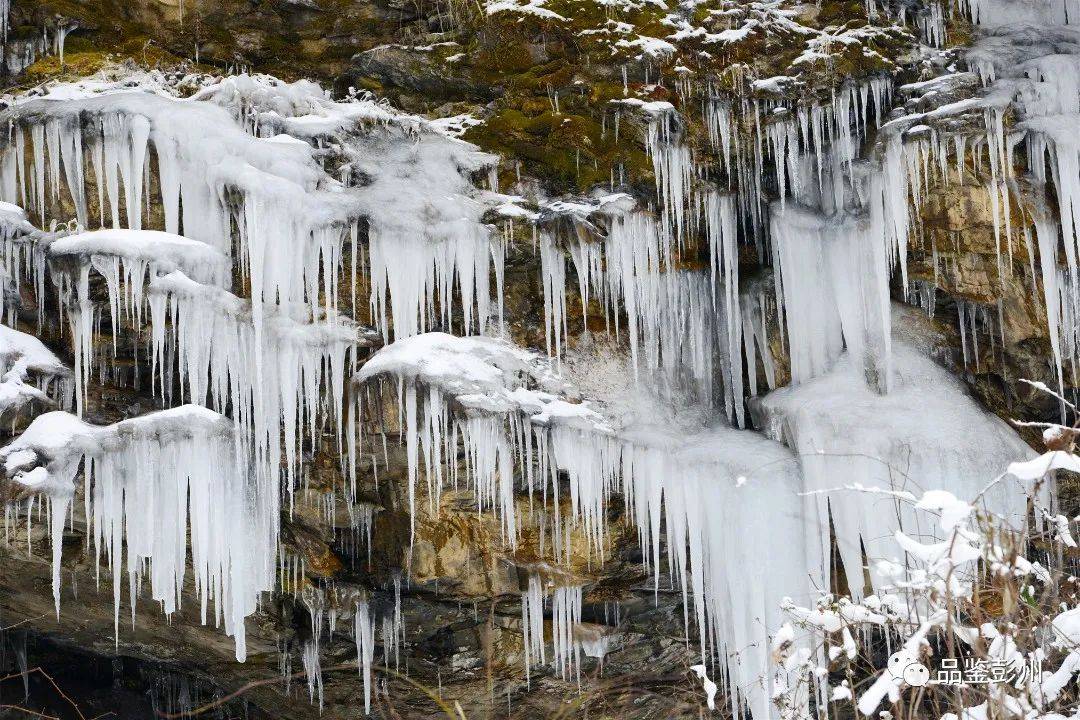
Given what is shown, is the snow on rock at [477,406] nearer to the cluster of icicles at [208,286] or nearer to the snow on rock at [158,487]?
the cluster of icicles at [208,286]

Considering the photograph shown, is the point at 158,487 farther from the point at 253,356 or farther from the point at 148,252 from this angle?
the point at 148,252

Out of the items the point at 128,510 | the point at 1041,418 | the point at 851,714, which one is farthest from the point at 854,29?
the point at 128,510

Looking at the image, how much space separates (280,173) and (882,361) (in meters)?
4.22

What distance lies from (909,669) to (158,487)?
14.7 feet

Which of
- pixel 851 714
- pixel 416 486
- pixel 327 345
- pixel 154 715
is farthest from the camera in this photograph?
pixel 154 715

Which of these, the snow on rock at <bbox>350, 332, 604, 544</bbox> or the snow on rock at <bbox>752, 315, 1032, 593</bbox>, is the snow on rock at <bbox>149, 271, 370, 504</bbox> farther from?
the snow on rock at <bbox>752, 315, 1032, 593</bbox>

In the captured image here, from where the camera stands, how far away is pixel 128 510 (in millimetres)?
5027

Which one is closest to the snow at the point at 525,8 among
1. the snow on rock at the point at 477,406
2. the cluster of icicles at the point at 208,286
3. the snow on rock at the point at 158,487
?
the cluster of icicles at the point at 208,286

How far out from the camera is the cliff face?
18.1 ft

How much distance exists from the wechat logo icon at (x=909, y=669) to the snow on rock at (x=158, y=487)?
4.26 m

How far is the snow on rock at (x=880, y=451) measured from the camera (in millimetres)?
5332

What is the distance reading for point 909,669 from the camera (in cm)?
182

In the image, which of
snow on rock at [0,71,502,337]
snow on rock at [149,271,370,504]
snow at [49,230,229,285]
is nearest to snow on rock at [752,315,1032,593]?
snow on rock at [0,71,502,337]

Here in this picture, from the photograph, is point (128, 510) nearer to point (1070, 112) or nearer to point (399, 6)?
point (399, 6)
